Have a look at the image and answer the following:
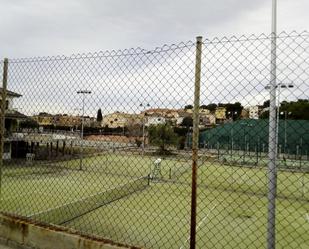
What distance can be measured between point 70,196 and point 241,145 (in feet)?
119

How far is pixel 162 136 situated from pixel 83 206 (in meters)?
44.0

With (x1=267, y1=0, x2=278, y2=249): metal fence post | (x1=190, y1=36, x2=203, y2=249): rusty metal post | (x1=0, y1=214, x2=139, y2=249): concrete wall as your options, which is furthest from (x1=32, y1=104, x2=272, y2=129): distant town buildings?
(x1=0, y1=214, x2=139, y2=249): concrete wall

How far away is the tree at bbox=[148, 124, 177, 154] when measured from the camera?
64.4 meters

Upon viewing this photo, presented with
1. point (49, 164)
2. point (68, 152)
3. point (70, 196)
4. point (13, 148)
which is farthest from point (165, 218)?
point (68, 152)

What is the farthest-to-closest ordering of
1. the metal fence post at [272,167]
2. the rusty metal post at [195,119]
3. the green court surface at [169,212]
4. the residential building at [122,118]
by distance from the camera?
the green court surface at [169,212] < the residential building at [122,118] < the metal fence post at [272,167] < the rusty metal post at [195,119]

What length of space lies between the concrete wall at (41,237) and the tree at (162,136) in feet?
191

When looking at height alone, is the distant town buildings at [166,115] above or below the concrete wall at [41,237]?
above

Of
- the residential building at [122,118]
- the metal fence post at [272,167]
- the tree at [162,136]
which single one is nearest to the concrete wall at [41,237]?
the residential building at [122,118]

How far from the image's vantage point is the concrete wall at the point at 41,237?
186 inches

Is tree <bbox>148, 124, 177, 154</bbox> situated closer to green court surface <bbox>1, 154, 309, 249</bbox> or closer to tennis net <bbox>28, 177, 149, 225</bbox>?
green court surface <bbox>1, 154, 309, 249</bbox>

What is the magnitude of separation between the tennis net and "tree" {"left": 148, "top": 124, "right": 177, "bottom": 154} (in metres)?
32.1

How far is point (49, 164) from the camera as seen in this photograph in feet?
139

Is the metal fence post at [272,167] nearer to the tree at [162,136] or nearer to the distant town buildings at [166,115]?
the distant town buildings at [166,115]

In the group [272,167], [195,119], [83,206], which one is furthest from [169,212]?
[195,119]
